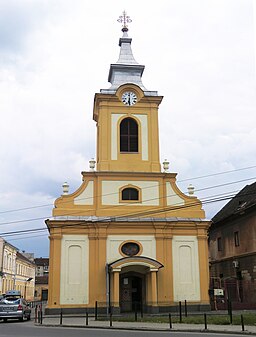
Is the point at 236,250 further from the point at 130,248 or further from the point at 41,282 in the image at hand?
the point at 41,282

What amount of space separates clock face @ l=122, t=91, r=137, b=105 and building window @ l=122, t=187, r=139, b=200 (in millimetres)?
6698

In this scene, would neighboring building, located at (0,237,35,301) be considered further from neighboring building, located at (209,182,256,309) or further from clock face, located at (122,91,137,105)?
clock face, located at (122,91,137,105)

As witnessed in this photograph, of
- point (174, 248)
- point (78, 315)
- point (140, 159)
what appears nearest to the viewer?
point (78, 315)

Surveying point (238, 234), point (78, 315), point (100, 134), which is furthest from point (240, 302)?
point (100, 134)

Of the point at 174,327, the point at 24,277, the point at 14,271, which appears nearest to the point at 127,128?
the point at 174,327

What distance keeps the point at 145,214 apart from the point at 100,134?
6911mm

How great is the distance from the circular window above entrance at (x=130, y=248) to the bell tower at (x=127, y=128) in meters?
→ 5.36

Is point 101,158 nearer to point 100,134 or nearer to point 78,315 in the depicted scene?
point 100,134

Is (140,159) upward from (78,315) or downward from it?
upward

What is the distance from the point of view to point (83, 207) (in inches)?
1270

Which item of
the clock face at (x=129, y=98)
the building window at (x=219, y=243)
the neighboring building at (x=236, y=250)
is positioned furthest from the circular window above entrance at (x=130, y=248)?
the building window at (x=219, y=243)

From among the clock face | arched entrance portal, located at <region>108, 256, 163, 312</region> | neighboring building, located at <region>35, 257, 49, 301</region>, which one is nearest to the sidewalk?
arched entrance portal, located at <region>108, 256, 163, 312</region>

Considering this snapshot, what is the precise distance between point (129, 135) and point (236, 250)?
13.6 metres

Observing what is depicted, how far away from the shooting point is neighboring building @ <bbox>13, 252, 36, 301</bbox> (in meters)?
70.6
